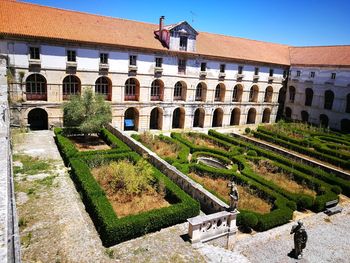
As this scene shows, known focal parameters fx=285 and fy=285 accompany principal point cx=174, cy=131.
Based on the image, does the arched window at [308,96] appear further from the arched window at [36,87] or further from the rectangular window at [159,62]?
the arched window at [36,87]

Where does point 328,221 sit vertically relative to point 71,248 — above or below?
below

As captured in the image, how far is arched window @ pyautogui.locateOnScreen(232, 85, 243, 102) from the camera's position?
3909 cm

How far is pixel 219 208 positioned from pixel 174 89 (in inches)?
913

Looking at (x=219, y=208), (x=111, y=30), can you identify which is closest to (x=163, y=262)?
(x=219, y=208)

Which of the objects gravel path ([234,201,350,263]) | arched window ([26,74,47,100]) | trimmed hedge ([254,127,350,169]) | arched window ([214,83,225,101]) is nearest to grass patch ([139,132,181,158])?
arched window ([26,74,47,100])

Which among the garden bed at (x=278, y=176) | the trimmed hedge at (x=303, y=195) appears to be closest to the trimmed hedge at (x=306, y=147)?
the trimmed hedge at (x=303, y=195)

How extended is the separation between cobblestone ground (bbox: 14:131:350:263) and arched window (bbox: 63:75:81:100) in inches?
528

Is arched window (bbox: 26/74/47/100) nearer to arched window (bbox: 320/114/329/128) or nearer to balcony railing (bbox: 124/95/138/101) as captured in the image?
balcony railing (bbox: 124/95/138/101)

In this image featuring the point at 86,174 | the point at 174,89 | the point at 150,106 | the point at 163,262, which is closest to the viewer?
the point at 163,262

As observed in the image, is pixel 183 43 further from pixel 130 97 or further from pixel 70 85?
pixel 70 85

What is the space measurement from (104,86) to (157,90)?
20.9 ft

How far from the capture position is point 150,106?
3222cm

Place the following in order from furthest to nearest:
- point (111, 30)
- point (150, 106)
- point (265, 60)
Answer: point (265, 60), point (150, 106), point (111, 30)

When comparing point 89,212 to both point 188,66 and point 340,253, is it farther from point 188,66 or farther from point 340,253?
point 188,66
